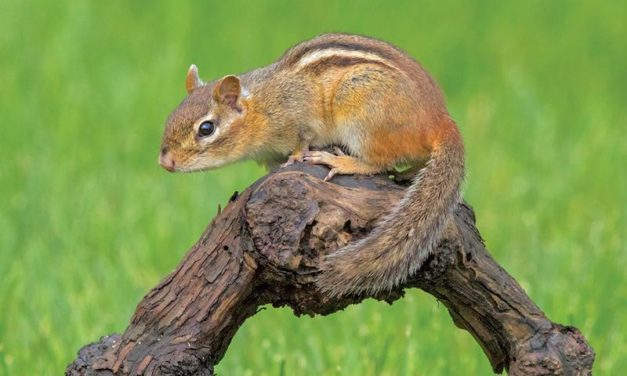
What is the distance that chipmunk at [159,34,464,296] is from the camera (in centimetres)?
342

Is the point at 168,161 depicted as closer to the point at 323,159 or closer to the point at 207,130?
the point at 207,130

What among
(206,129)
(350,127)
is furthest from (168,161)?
(350,127)

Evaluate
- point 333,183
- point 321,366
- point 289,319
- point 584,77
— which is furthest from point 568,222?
point 333,183

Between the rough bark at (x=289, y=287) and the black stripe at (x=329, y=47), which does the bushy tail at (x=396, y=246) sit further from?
the black stripe at (x=329, y=47)

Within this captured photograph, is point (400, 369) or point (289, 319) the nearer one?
point (400, 369)

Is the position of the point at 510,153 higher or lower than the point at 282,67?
higher

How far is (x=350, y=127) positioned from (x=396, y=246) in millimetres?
913

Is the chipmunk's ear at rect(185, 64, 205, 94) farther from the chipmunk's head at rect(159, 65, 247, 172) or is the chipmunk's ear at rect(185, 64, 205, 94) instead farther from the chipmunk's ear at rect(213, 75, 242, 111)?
the chipmunk's ear at rect(213, 75, 242, 111)

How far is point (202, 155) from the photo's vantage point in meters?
4.39

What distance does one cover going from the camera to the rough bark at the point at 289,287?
3.20m

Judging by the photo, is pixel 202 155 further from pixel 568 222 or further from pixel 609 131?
pixel 609 131

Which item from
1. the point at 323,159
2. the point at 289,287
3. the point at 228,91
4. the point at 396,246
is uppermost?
the point at 228,91

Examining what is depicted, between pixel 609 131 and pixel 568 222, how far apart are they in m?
1.72

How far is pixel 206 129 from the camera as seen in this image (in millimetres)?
4410
